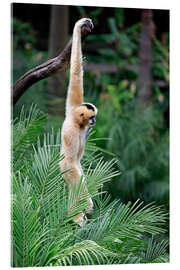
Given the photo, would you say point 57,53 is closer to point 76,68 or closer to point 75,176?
point 76,68

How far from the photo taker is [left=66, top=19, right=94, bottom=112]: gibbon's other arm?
330 cm

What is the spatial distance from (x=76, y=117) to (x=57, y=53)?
6.19 ft

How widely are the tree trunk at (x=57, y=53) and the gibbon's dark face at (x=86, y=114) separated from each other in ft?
5.53

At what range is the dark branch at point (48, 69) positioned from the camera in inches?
135

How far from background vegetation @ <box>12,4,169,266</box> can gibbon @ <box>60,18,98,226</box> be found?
0.37 feet

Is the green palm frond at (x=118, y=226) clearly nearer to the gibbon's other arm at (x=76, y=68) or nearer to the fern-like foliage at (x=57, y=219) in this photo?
the fern-like foliage at (x=57, y=219)

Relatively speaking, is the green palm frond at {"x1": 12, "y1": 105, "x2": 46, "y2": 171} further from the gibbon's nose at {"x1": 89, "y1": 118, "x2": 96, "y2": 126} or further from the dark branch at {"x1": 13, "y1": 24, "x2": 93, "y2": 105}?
the gibbon's nose at {"x1": 89, "y1": 118, "x2": 96, "y2": 126}

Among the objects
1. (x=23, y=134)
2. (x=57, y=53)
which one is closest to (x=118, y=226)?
(x=23, y=134)

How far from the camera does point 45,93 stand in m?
5.41

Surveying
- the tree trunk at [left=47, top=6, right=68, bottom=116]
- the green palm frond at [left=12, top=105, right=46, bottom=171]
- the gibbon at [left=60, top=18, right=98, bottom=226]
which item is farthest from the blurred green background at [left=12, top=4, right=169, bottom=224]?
the gibbon at [left=60, top=18, right=98, bottom=226]
